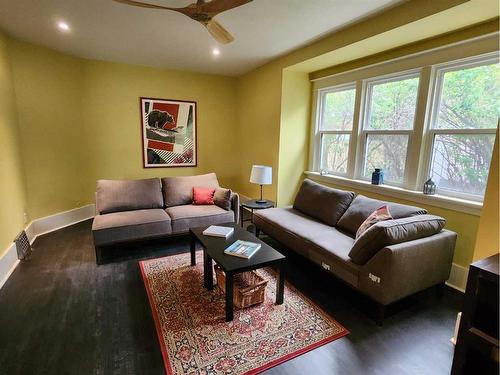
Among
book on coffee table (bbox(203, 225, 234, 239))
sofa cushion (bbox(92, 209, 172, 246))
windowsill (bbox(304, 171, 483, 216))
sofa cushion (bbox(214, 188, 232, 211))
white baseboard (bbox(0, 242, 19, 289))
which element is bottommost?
white baseboard (bbox(0, 242, 19, 289))

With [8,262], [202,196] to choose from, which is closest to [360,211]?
[202,196]

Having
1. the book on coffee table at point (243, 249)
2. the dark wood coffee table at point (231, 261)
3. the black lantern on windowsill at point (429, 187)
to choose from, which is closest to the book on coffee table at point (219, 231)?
the dark wood coffee table at point (231, 261)

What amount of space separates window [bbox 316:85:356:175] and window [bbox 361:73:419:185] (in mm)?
278

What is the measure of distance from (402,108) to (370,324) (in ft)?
7.73

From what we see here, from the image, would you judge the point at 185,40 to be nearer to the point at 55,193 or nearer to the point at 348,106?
the point at 348,106

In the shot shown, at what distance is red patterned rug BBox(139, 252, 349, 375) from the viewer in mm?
1700

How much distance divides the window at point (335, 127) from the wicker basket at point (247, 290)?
90.4 inches

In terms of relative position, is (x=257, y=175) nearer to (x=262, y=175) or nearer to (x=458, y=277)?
(x=262, y=175)

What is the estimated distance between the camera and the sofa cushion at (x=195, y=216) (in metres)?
3.37

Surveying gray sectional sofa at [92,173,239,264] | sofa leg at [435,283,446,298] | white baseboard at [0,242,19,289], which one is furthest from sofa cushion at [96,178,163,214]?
sofa leg at [435,283,446,298]

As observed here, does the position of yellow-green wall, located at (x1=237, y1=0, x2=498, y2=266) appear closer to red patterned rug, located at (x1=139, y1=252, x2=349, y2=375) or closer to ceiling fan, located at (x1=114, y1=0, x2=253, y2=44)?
ceiling fan, located at (x1=114, y1=0, x2=253, y2=44)

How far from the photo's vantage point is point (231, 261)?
6.86 ft

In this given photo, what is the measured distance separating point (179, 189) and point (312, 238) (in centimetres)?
210

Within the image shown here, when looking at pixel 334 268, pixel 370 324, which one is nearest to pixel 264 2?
pixel 334 268
